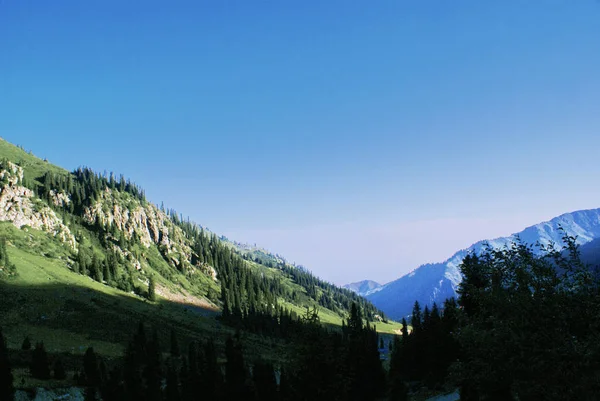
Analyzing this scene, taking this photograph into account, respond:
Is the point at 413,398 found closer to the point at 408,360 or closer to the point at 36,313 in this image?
the point at 408,360

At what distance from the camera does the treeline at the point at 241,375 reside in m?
29.1

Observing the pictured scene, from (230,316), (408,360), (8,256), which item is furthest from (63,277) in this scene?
→ (408,360)

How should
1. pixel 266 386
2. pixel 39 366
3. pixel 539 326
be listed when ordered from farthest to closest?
1. pixel 266 386
2. pixel 39 366
3. pixel 539 326

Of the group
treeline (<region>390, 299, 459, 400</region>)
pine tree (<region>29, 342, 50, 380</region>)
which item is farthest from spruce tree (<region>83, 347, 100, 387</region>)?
treeline (<region>390, 299, 459, 400</region>)

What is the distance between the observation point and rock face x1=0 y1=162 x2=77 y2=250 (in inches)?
5636

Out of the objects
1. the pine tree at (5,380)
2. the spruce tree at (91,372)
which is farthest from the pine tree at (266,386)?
the pine tree at (5,380)

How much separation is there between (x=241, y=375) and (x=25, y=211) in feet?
476

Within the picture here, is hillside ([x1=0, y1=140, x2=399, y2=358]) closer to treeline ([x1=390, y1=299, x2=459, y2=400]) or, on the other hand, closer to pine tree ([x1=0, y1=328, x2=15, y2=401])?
pine tree ([x1=0, y1=328, x2=15, y2=401])

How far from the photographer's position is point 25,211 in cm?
14962

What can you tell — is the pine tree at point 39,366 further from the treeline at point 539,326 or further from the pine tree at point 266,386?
the treeline at point 539,326

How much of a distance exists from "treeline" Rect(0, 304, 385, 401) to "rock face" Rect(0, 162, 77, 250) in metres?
108

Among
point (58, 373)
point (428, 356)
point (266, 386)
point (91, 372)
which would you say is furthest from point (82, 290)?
point (428, 356)

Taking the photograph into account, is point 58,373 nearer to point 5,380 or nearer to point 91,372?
point 91,372

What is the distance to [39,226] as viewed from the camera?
150 metres
